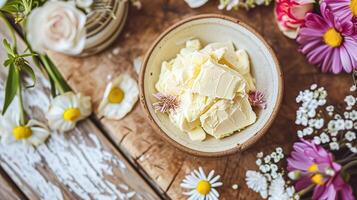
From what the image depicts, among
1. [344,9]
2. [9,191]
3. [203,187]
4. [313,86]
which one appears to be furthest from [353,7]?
[9,191]

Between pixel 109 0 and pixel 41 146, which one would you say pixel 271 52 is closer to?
pixel 109 0

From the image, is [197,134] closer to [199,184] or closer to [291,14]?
[199,184]

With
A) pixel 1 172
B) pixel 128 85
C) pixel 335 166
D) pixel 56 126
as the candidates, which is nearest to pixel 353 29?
pixel 335 166

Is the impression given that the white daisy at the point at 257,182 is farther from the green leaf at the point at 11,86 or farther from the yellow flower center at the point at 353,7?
the green leaf at the point at 11,86

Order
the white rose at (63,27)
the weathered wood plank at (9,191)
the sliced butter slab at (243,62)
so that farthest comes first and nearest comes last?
1. the weathered wood plank at (9,191)
2. the sliced butter slab at (243,62)
3. the white rose at (63,27)

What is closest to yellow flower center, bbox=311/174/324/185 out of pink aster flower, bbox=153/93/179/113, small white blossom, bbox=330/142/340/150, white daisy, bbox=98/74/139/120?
small white blossom, bbox=330/142/340/150

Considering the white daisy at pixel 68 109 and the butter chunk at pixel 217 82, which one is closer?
the butter chunk at pixel 217 82

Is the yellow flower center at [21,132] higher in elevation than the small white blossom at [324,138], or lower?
higher

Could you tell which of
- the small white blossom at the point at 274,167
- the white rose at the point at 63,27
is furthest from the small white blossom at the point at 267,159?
the white rose at the point at 63,27
